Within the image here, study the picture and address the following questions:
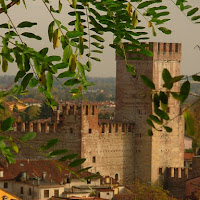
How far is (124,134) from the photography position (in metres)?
42.9

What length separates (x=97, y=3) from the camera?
5.64 metres

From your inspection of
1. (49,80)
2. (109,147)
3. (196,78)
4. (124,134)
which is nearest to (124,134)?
(124,134)

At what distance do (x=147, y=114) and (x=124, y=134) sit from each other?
1.85 meters

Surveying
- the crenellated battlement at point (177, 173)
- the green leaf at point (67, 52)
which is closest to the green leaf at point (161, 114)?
the green leaf at point (67, 52)

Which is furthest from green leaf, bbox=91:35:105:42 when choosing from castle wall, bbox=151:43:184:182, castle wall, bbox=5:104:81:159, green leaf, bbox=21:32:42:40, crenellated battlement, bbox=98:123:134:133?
castle wall, bbox=151:43:184:182

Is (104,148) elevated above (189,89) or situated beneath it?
situated beneath

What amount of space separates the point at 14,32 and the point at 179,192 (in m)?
39.2

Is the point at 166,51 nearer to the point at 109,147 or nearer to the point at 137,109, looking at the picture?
the point at 137,109

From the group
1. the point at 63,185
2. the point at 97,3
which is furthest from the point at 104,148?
the point at 97,3

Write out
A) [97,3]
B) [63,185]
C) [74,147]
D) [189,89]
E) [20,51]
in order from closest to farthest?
[189,89] < [20,51] < [97,3] < [63,185] < [74,147]

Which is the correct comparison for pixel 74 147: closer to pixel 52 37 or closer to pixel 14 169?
pixel 14 169

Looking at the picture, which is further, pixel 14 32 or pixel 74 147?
pixel 74 147

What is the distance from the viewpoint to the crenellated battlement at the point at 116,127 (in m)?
42.3

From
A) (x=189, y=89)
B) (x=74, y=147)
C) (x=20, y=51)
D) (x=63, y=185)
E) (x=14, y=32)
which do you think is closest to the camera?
(x=189, y=89)
